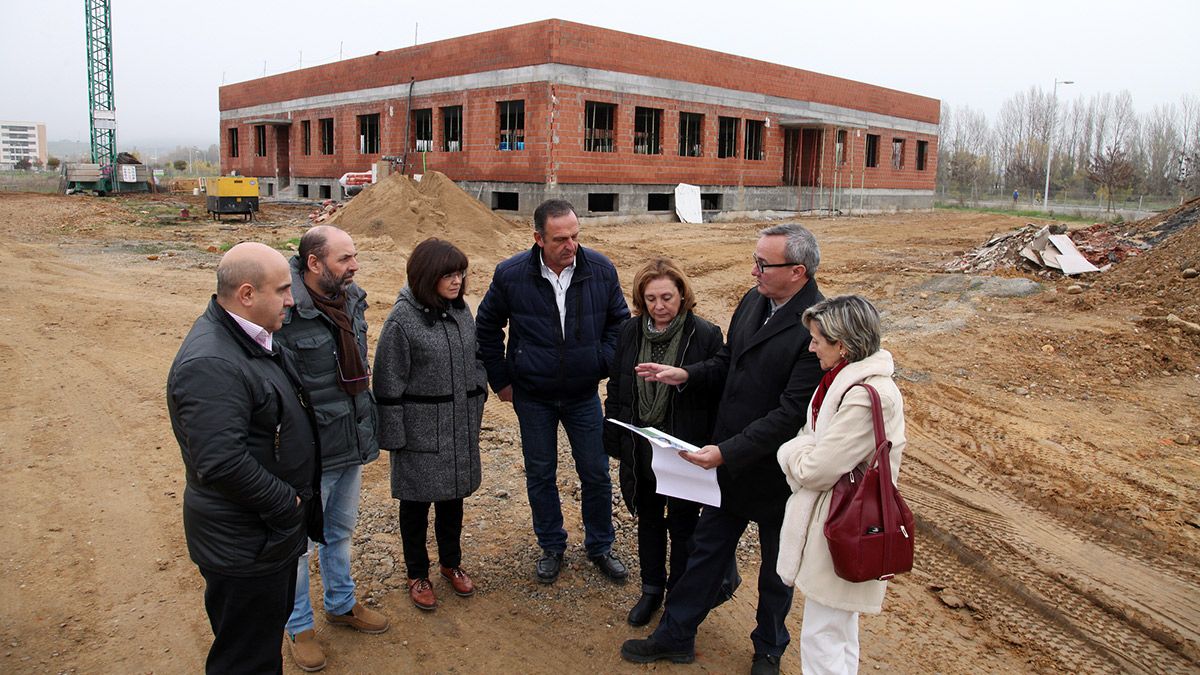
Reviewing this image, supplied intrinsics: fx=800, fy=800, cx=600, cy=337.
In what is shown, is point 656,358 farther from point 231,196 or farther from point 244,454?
point 231,196

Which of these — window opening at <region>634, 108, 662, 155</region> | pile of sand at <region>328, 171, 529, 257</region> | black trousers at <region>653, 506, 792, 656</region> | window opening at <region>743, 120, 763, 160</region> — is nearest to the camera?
black trousers at <region>653, 506, 792, 656</region>

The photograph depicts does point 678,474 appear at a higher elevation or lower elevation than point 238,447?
lower

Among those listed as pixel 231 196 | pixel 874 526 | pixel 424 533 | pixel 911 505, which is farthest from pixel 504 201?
pixel 874 526

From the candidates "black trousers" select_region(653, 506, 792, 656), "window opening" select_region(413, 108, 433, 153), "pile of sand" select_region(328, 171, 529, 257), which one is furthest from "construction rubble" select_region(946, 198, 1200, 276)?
"window opening" select_region(413, 108, 433, 153)

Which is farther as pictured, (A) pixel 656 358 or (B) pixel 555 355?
(B) pixel 555 355

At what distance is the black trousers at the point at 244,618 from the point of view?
9.09ft

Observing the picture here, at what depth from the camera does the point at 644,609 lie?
4.04 meters

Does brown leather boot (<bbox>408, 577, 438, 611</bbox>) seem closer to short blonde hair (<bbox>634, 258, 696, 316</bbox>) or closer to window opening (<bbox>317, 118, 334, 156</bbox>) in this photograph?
short blonde hair (<bbox>634, 258, 696, 316</bbox>)

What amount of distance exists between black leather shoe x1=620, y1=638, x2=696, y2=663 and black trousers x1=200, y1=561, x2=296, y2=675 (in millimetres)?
1586

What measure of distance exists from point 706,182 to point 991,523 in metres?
25.3

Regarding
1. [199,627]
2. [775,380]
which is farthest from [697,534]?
[199,627]

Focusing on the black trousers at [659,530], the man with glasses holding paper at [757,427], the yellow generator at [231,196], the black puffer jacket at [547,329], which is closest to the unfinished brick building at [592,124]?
the yellow generator at [231,196]

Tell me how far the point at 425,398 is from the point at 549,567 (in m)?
1.23

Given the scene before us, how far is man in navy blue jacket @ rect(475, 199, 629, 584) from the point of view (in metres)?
4.29
